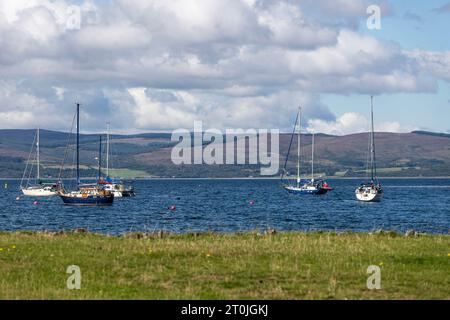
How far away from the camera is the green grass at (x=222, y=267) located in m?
20.3

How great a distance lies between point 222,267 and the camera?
80.6 ft

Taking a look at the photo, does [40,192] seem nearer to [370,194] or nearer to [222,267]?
[370,194]

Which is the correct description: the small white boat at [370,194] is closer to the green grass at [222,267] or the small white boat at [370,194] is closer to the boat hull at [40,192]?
the boat hull at [40,192]

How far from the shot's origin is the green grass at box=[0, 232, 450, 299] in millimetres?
20281

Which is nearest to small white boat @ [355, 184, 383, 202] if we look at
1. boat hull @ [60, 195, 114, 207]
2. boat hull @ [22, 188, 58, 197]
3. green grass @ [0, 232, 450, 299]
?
boat hull @ [60, 195, 114, 207]

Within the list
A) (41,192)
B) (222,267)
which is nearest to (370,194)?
(41,192)

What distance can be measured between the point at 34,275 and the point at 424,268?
11787mm

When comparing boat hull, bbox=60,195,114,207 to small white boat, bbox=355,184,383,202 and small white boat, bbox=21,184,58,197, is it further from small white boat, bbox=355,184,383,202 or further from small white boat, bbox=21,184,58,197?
small white boat, bbox=21,184,58,197

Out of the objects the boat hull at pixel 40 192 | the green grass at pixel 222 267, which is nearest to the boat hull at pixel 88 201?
the boat hull at pixel 40 192

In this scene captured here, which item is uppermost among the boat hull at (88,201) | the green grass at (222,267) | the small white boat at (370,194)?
the small white boat at (370,194)

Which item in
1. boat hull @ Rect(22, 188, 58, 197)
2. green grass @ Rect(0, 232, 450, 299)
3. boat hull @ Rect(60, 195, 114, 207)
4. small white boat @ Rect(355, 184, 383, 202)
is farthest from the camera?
boat hull @ Rect(22, 188, 58, 197)

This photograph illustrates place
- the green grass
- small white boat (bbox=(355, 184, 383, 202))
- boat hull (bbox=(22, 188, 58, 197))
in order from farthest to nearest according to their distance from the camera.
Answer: boat hull (bbox=(22, 188, 58, 197)) → small white boat (bbox=(355, 184, 383, 202)) → the green grass
